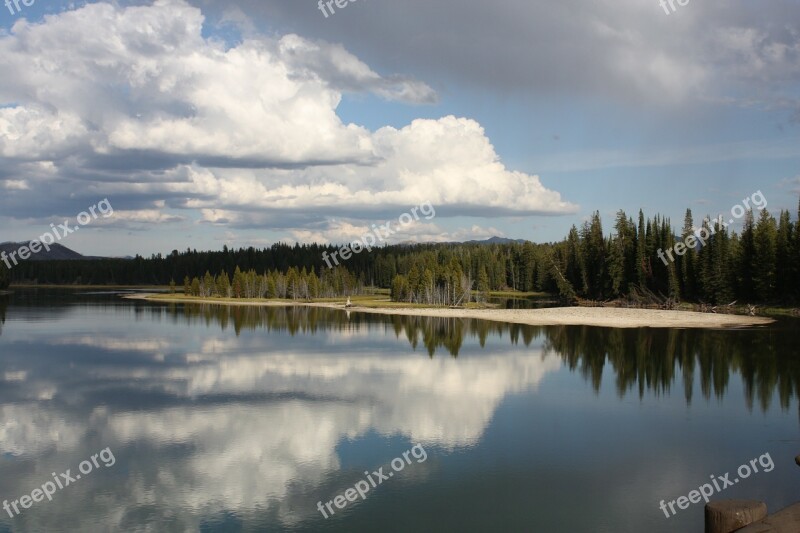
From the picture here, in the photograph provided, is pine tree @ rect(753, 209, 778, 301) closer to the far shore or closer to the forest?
the forest

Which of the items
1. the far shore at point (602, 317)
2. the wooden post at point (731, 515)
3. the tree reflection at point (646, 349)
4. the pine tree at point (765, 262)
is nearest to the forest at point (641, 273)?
the pine tree at point (765, 262)

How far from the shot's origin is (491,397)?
31297 millimetres

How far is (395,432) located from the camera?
24.7m

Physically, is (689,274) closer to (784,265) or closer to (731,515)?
(784,265)

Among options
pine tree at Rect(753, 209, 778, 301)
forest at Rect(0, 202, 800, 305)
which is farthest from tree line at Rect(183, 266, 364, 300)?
pine tree at Rect(753, 209, 778, 301)

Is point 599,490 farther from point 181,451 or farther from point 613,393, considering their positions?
point 613,393

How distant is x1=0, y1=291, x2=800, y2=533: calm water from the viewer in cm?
1703

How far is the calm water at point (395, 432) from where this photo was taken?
55.9 feet

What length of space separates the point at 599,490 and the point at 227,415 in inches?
592

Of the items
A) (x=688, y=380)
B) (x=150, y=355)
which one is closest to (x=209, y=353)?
(x=150, y=355)

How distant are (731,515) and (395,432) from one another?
47.7ft

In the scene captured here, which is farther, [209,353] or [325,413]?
[209,353]

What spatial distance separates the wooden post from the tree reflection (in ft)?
64.8

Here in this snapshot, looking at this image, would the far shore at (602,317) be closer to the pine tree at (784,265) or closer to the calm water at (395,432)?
the pine tree at (784,265)
